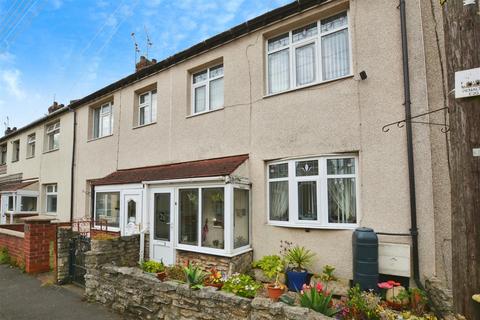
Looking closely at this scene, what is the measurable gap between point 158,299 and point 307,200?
12.3 ft

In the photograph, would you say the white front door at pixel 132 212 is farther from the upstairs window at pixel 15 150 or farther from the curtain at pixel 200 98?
the upstairs window at pixel 15 150

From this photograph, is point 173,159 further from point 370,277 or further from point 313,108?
point 370,277

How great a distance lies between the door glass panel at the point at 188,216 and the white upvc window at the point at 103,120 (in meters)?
6.14

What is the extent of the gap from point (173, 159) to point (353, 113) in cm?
562

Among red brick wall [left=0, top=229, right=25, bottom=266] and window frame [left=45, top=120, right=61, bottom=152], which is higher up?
window frame [left=45, top=120, right=61, bottom=152]

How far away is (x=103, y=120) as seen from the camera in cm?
1293

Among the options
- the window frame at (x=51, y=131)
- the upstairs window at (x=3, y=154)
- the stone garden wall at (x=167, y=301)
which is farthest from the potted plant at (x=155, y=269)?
the upstairs window at (x=3, y=154)

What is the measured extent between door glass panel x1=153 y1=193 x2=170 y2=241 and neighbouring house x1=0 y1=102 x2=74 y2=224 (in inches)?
281

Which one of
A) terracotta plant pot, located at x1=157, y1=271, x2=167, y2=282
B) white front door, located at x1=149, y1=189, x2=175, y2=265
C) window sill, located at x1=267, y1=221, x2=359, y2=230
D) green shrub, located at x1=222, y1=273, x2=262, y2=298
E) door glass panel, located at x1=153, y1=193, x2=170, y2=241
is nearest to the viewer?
green shrub, located at x1=222, y1=273, x2=262, y2=298

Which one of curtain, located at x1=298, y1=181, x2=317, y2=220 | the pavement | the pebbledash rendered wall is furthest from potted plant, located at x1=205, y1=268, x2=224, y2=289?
curtain, located at x1=298, y1=181, x2=317, y2=220

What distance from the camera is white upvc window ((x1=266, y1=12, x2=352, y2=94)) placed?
6.80 metres

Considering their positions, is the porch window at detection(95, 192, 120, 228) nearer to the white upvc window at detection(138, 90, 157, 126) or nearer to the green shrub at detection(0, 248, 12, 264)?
the green shrub at detection(0, 248, 12, 264)

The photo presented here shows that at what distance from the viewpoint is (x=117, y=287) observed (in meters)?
5.75

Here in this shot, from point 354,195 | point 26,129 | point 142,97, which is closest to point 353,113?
point 354,195
